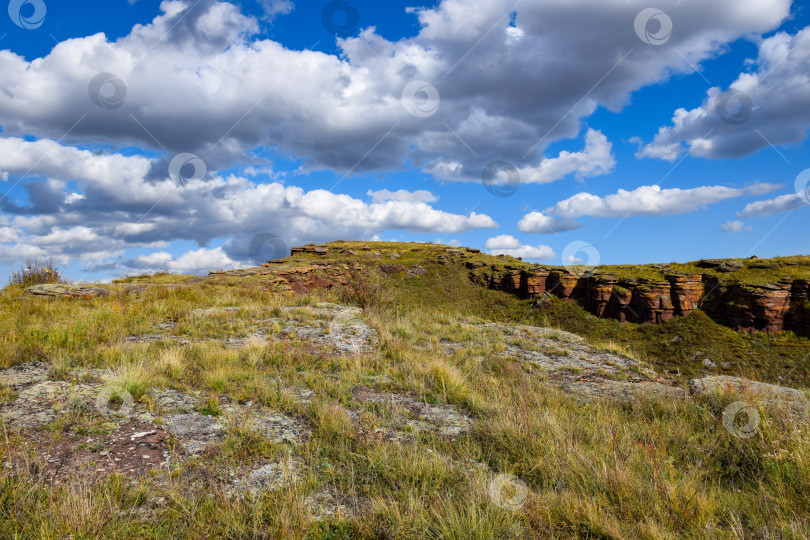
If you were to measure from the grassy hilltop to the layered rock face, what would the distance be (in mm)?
38358

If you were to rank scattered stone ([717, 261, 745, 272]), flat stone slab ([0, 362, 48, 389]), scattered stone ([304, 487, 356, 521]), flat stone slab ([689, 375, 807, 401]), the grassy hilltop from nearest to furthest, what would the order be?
the grassy hilltop < scattered stone ([304, 487, 356, 521]) < flat stone slab ([0, 362, 48, 389]) < flat stone slab ([689, 375, 807, 401]) < scattered stone ([717, 261, 745, 272])

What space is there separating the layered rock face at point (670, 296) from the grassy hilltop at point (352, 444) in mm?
38358

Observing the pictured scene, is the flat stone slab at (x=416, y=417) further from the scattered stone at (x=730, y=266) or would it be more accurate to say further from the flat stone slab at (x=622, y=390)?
the scattered stone at (x=730, y=266)

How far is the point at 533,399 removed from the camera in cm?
582

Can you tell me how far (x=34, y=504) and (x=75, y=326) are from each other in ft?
21.4

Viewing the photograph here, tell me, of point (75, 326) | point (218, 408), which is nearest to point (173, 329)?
point (75, 326)

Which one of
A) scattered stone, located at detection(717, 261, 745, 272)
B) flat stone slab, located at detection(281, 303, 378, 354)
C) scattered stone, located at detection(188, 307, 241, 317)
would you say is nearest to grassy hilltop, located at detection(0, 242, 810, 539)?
flat stone slab, located at detection(281, 303, 378, 354)

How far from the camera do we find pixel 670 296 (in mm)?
42094

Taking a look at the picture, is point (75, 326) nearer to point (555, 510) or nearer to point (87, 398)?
point (87, 398)

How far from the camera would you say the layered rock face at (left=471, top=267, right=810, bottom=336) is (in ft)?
120

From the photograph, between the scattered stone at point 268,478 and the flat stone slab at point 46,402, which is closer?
the scattered stone at point 268,478

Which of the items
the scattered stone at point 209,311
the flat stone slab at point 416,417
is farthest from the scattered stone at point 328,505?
the scattered stone at point 209,311

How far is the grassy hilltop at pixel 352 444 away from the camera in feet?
9.37

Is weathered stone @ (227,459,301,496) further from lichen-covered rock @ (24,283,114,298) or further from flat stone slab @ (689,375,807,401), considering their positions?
lichen-covered rock @ (24,283,114,298)
